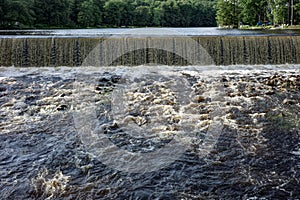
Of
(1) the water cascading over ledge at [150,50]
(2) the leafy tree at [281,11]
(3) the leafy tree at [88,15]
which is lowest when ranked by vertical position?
(1) the water cascading over ledge at [150,50]

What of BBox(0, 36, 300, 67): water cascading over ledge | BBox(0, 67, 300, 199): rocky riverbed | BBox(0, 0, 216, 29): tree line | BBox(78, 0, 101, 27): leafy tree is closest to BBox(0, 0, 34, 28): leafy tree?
BBox(0, 0, 216, 29): tree line

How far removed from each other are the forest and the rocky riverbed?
2281 centimetres

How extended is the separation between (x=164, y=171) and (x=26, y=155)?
88.9 inches

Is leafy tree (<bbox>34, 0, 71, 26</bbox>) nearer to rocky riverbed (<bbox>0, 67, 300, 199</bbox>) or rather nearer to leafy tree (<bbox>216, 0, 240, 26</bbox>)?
leafy tree (<bbox>216, 0, 240, 26</bbox>)

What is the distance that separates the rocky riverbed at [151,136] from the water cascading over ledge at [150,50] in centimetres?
203

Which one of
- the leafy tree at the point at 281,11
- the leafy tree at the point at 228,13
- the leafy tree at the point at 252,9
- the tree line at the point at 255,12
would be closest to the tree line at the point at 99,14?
the leafy tree at the point at 228,13

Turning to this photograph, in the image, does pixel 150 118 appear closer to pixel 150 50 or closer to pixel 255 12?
pixel 150 50

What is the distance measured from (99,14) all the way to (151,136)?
47.8 meters

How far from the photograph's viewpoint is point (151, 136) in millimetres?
5770

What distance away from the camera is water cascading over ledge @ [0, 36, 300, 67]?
473 inches

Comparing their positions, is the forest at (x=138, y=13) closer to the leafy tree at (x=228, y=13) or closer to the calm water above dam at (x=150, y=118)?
the leafy tree at (x=228, y=13)

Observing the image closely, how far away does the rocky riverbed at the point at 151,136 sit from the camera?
4062mm

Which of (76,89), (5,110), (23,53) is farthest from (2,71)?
(5,110)

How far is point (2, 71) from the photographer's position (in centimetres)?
1149
